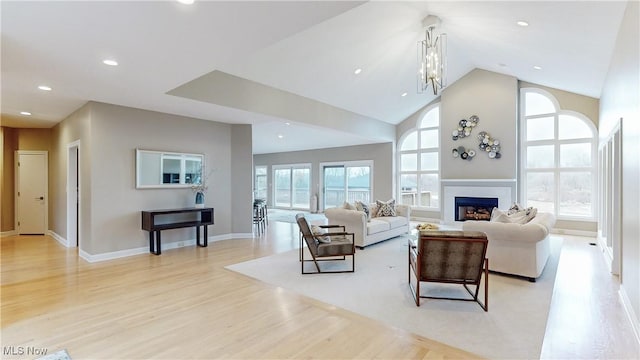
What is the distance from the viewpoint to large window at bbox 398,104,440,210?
939 centimetres

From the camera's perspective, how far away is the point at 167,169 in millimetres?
5949

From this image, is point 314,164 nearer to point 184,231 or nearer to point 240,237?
point 240,237

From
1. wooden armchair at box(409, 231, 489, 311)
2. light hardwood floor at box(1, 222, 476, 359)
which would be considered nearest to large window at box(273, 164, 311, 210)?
light hardwood floor at box(1, 222, 476, 359)

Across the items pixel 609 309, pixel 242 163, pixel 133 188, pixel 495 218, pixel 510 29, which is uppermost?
pixel 510 29

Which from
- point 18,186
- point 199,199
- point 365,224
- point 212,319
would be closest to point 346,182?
point 365,224

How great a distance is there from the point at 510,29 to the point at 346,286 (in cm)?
462

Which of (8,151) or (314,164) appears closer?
(8,151)

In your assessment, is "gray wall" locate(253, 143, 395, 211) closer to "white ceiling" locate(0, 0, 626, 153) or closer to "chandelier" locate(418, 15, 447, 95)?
"white ceiling" locate(0, 0, 626, 153)

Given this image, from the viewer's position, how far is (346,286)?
387 centimetres

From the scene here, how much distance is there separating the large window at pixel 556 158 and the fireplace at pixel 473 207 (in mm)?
868

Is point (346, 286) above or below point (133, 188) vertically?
below

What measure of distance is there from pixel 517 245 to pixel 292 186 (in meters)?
9.90

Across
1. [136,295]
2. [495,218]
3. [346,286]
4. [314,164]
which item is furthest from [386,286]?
[314,164]

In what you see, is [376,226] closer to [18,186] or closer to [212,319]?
[212,319]
